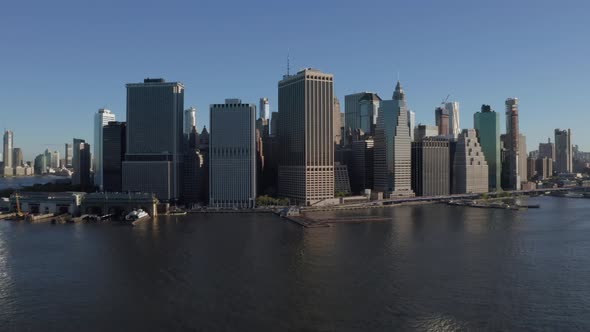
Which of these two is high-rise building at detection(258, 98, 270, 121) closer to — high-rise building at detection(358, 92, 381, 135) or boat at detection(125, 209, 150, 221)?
high-rise building at detection(358, 92, 381, 135)

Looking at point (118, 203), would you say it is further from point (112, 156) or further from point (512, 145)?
point (512, 145)

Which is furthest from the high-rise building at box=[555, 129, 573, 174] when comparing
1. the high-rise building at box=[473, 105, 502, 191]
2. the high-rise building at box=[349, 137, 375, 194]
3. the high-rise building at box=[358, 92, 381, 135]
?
the high-rise building at box=[349, 137, 375, 194]

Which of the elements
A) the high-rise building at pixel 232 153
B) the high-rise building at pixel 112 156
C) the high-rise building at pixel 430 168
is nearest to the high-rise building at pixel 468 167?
the high-rise building at pixel 430 168

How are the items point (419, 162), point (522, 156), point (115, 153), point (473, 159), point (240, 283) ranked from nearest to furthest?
point (240, 283) → point (115, 153) → point (419, 162) → point (473, 159) → point (522, 156)

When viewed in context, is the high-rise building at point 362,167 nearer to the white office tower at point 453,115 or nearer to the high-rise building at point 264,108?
the high-rise building at point 264,108

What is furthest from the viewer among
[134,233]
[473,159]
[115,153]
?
[473,159]

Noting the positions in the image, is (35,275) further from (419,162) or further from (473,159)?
(473,159)

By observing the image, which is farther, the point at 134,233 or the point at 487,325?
the point at 134,233

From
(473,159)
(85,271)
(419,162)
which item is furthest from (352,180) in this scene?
(85,271)
